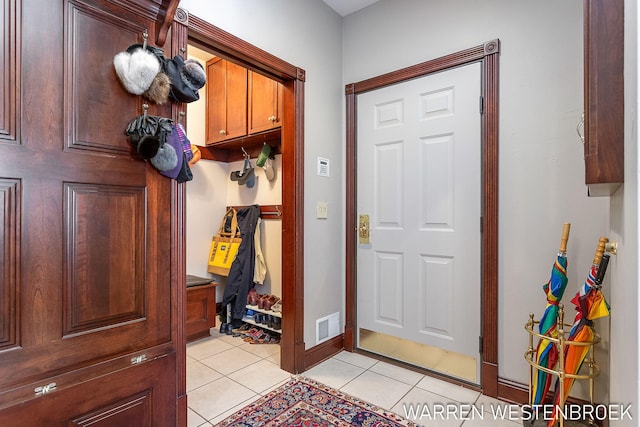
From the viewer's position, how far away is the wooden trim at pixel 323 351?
2244mm

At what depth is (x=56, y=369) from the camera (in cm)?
101

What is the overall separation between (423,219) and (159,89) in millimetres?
1706

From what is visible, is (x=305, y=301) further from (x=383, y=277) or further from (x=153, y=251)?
(x=153, y=251)

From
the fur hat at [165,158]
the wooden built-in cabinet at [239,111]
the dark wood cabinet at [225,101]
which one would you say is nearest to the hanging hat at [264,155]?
the wooden built-in cabinet at [239,111]

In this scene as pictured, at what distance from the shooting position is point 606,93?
2.41 ft

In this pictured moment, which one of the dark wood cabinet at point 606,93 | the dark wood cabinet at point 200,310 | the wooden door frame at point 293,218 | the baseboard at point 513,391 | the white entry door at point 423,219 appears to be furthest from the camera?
the dark wood cabinet at point 200,310

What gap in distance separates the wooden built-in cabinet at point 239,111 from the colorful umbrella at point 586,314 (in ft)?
7.00

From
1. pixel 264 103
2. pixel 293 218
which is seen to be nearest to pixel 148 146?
pixel 293 218

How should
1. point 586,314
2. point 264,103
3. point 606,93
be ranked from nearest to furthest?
point 606,93 → point 586,314 → point 264,103

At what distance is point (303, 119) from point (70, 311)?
1.68 meters

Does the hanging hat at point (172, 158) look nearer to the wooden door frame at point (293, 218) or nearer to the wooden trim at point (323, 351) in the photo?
the wooden door frame at point (293, 218)

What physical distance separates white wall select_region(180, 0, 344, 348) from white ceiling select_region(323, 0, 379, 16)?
0.05 m

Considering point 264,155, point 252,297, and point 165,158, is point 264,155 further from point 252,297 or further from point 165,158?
point 165,158

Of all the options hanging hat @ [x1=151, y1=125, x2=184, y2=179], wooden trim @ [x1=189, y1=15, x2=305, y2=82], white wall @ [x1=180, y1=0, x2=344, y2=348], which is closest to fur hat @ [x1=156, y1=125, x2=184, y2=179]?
hanging hat @ [x1=151, y1=125, x2=184, y2=179]
